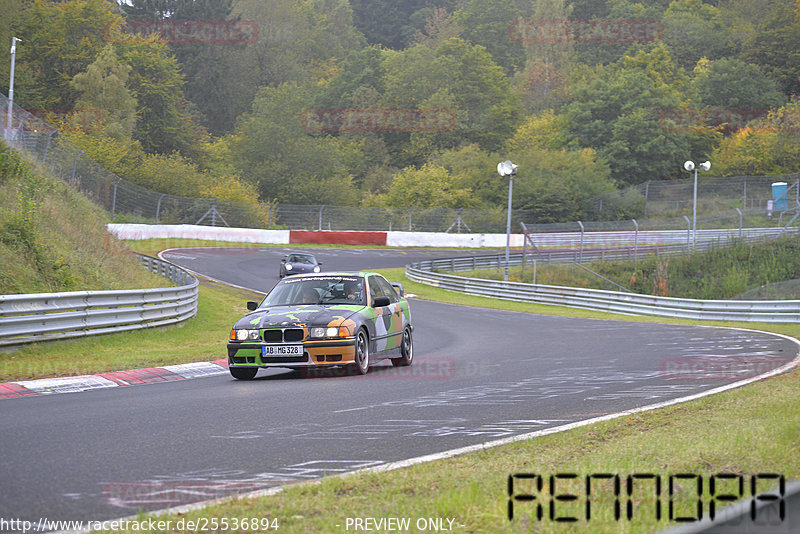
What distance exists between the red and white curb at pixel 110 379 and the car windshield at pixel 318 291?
156 centimetres

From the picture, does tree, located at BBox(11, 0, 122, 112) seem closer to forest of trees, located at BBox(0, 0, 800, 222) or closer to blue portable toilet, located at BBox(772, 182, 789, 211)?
forest of trees, located at BBox(0, 0, 800, 222)

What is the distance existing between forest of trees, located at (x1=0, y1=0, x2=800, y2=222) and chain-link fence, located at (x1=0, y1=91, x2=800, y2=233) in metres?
5.30

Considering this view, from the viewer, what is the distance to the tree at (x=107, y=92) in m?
70.7

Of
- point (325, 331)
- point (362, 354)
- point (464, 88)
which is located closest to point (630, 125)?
point (464, 88)

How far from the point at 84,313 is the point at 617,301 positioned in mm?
20755

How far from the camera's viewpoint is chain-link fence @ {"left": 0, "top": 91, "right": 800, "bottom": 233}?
46.7 metres

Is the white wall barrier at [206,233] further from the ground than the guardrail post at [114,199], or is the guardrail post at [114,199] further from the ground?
the guardrail post at [114,199]

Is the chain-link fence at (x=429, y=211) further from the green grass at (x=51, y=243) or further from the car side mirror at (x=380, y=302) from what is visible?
the car side mirror at (x=380, y=302)

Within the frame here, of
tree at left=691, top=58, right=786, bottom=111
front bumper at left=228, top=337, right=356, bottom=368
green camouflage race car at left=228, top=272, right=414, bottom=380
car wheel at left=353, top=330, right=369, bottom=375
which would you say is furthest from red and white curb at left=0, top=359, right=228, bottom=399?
tree at left=691, top=58, right=786, bottom=111

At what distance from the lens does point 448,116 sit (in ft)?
305

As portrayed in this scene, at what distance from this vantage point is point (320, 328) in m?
11.9

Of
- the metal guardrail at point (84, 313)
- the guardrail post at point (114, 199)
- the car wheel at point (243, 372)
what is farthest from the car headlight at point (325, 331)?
the guardrail post at point (114, 199)

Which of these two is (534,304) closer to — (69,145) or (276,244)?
(69,145)

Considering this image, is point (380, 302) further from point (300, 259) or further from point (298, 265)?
point (300, 259)
